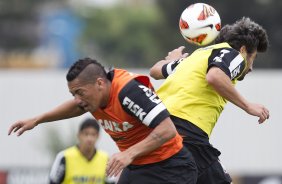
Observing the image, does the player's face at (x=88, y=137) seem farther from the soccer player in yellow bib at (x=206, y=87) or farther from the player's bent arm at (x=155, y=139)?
the player's bent arm at (x=155, y=139)

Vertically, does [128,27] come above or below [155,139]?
above

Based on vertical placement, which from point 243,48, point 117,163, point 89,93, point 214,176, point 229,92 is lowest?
point 214,176

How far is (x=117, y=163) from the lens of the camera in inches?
314

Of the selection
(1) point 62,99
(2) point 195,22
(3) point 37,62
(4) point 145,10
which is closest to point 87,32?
(4) point 145,10

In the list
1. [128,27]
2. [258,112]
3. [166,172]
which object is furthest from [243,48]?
[128,27]

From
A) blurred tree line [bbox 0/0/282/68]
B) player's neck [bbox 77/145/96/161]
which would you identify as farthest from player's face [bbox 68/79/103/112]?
blurred tree line [bbox 0/0/282/68]

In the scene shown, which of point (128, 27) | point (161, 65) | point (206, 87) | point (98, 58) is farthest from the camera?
point (128, 27)

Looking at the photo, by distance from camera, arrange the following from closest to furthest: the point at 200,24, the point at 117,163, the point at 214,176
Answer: the point at 117,163
the point at 214,176
the point at 200,24

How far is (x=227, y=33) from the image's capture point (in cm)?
926

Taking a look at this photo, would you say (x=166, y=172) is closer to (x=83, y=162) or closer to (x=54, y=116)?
(x=54, y=116)

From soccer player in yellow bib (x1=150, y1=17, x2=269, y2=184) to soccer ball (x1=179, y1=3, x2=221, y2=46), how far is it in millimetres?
120

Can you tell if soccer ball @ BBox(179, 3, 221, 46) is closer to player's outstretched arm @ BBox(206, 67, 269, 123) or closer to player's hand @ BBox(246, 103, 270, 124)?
player's outstretched arm @ BBox(206, 67, 269, 123)

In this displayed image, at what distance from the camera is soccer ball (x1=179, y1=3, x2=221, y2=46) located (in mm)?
9344

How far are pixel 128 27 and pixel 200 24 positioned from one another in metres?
59.1
